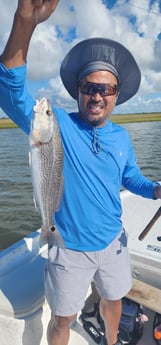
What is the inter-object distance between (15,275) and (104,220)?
1046 mm

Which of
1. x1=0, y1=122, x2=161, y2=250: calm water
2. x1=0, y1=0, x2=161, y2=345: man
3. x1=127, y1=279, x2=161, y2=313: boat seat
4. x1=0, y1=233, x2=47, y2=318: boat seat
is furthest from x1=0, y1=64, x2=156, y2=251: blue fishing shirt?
x1=0, y1=122, x2=161, y2=250: calm water

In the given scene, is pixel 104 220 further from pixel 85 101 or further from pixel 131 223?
pixel 131 223

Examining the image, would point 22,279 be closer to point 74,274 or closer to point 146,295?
point 74,274

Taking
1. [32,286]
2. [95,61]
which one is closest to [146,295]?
[32,286]

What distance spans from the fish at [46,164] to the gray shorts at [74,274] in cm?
16

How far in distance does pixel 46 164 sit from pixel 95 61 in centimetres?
80

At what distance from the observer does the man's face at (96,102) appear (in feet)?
7.23

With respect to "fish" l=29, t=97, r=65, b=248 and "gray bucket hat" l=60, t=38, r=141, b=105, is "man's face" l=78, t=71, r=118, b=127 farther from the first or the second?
"fish" l=29, t=97, r=65, b=248

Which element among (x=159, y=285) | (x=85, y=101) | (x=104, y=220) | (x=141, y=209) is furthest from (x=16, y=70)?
(x=141, y=209)

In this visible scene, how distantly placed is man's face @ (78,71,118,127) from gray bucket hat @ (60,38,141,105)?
0.04m

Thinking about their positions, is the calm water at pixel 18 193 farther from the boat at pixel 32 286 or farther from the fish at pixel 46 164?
the fish at pixel 46 164

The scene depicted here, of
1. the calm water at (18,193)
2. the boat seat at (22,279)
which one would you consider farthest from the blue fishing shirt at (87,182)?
the calm water at (18,193)

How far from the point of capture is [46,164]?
196 cm

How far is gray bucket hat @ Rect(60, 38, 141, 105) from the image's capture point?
7.39ft
